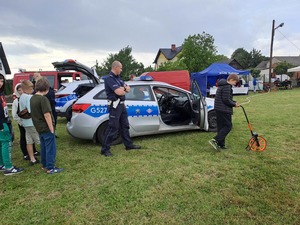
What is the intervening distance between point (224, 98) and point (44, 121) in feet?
10.5

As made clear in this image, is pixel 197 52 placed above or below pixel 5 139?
above

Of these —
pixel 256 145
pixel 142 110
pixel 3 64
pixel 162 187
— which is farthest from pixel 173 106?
pixel 3 64

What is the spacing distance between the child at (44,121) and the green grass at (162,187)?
0.86 ft

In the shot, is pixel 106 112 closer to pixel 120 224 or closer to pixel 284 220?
pixel 120 224

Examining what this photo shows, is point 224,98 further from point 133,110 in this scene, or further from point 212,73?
point 212,73

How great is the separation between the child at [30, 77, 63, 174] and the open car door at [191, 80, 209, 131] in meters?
3.18

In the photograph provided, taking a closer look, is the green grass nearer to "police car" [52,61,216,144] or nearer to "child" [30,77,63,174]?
"child" [30,77,63,174]

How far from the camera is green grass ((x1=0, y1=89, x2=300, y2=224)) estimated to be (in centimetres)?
270

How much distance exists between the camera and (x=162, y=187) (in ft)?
11.0

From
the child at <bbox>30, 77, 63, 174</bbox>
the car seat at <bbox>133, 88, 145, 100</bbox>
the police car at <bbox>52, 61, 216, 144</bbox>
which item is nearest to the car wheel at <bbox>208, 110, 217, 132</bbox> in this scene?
the police car at <bbox>52, 61, 216, 144</bbox>

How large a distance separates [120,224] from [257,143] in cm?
324

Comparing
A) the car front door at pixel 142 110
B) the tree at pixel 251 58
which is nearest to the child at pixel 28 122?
the car front door at pixel 142 110

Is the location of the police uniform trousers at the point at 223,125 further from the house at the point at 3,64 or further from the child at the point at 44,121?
the house at the point at 3,64

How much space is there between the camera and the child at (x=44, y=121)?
3801mm
